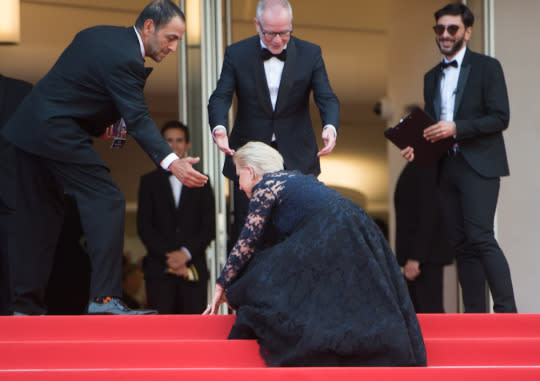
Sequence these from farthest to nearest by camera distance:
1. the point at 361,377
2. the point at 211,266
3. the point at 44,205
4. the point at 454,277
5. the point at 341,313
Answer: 1. the point at 454,277
2. the point at 211,266
3. the point at 44,205
4. the point at 341,313
5. the point at 361,377

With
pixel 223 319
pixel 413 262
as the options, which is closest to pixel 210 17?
pixel 413 262

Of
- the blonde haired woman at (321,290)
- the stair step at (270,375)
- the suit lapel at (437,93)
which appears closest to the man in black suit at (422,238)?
the suit lapel at (437,93)

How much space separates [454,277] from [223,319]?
12.9 feet

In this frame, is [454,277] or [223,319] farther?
[454,277]

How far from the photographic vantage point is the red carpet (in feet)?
7.45

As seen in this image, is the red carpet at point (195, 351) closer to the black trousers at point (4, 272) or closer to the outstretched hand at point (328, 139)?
the outstretched hand at point (328, 139)

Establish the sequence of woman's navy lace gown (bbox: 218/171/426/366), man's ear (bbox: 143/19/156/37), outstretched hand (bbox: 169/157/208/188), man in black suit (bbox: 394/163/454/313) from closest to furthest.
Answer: woman's navy lace gown (bbox: 218/171/426/366), outstretched hand (bbox: 169/157/208/188), man's ear (bbox: 143/19/156/37), man in black suit (bbox: 394/163/454/313)

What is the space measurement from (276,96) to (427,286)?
6.86ft

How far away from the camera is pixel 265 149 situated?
324 cm

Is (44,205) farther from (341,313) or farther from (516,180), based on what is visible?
(516,180)

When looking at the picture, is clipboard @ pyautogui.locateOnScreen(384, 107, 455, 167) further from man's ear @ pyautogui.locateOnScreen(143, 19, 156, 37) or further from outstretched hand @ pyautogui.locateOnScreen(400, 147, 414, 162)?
man's ear @ pyautogui.locateOnScreen(143, 19, 156, 37)

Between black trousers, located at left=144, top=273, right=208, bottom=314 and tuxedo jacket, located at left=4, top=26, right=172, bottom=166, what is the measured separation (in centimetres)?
177

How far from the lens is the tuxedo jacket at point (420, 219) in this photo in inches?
210

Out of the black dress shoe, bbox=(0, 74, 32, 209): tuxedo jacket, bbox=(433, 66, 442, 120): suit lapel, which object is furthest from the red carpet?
bbox=(433, 66, 442, 120): suit lapel
